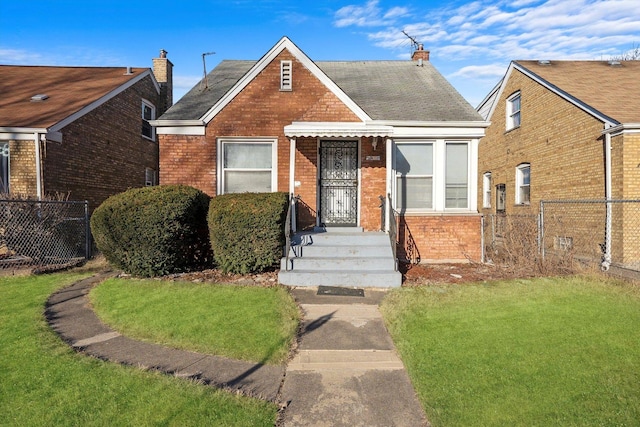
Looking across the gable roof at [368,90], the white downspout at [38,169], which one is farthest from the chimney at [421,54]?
the white downspout at [38,169]

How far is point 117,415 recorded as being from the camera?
2.68 meters

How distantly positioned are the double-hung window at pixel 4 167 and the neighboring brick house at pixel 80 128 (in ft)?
0.08

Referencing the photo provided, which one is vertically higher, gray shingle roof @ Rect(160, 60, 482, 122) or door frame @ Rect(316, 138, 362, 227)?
gray shingle roof @ Rect(160, 60, 482, 122)

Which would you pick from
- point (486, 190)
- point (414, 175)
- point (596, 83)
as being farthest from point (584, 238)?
point (486, 190)

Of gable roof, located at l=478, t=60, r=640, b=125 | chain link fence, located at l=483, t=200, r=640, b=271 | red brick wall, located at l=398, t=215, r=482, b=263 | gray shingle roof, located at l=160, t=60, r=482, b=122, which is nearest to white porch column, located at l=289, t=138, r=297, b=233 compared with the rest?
gray shingle roof, located at l=160, t=60, r=482, b=122

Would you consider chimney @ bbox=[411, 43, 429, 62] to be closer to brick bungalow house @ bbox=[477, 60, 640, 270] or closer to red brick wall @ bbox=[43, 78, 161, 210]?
brick bungalow house @ bbox=[477, 60, 640, 270]

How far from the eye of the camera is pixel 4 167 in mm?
10508

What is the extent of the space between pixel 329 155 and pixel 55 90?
11.8 meters

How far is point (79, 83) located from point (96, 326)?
1399cm

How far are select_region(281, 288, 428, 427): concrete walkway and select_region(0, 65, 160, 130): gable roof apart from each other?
36.0ft

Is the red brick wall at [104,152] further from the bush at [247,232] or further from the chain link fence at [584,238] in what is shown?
the chain link fence at [584,238]

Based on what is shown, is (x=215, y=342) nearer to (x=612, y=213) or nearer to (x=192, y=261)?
(x=192, y=261)

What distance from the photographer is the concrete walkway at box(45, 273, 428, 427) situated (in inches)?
114

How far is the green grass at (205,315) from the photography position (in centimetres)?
404
